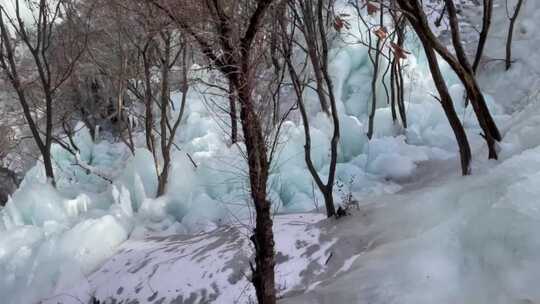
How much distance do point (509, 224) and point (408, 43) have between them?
7.63m

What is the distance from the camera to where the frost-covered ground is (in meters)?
3.29

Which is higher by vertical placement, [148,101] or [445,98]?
[148,101]

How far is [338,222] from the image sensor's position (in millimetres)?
5465

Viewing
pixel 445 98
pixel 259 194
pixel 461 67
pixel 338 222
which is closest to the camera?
pixel 259 194

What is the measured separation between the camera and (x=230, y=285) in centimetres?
490

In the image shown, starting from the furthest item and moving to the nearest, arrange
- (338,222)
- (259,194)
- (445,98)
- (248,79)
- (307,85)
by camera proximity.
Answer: (307,85)
(338,222)
(445,98)
(259,194)
(248,79)

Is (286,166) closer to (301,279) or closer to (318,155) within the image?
(318,155)

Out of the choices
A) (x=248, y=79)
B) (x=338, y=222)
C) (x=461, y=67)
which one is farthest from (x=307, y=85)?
(x=248, y=79)

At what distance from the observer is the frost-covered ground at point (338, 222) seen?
10.8ft

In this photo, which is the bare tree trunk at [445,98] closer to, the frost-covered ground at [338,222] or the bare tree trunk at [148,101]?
the frost-covered ground at [338,222]

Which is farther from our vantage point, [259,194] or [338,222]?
[338,222]

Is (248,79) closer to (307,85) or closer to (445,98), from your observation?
(445,98)

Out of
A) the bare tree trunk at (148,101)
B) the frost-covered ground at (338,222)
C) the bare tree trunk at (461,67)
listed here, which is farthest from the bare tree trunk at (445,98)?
the bare tree trunk at (148,101)

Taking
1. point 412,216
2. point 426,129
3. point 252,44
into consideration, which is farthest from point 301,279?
point 426,129
